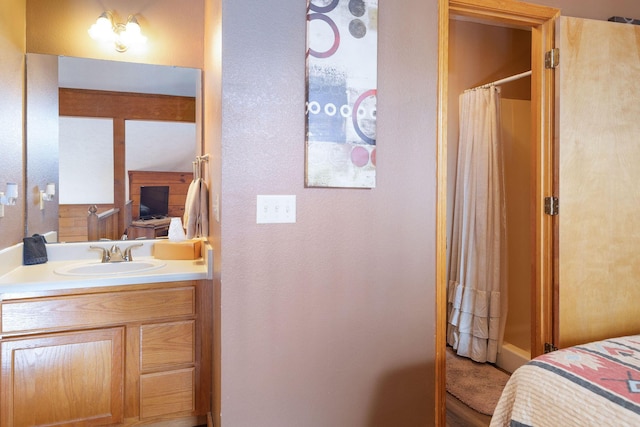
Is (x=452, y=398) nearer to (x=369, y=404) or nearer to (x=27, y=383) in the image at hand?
(x=369, y=404)

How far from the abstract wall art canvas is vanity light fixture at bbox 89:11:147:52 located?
1.31 metres

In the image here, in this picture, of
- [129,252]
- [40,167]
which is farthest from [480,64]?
[40,167]

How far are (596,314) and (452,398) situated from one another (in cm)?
93

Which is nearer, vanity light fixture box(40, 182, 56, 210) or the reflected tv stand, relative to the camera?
vanity light fixture box(40, 182, 56, 210)

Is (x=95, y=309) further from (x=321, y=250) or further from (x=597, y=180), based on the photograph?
(x=597, y=180)

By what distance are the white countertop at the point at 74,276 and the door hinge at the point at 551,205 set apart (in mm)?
1725

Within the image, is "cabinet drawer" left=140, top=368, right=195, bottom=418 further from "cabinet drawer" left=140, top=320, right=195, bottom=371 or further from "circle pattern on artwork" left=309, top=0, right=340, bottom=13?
"circle pattern on artwork" left=309, top=0, right=340, bottom=13

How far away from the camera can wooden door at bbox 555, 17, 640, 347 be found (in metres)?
1.96

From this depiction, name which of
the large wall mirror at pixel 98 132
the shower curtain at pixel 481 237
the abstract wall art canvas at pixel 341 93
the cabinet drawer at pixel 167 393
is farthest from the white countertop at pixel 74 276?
the shower curtain at pixel 481 237

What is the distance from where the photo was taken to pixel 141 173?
2.47m

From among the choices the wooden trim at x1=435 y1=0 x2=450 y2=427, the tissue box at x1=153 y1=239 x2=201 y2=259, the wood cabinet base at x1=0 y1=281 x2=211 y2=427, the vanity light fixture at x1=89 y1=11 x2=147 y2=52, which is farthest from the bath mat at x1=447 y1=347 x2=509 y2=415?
the vanity light fixture at x1=89 y1=11 x2=147 y2=52

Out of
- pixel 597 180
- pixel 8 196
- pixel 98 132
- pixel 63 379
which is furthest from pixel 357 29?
pixel 63 379

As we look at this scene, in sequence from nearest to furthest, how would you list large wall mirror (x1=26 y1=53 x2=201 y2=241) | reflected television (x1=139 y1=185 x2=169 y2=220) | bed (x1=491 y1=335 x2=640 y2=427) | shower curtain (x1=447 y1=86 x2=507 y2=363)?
1. bed (x1=491 y1=335 x2=640 y2=427)
2. large wall mirror (x1=26 y1=53 x2=201 y2=241)
3. reflected television (x1=139 y1=185 x2=169 y2=220)
4. shower curtain (x1=447 y1=86 x2=507 y2=363)

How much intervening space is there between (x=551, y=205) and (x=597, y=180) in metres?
0.27
